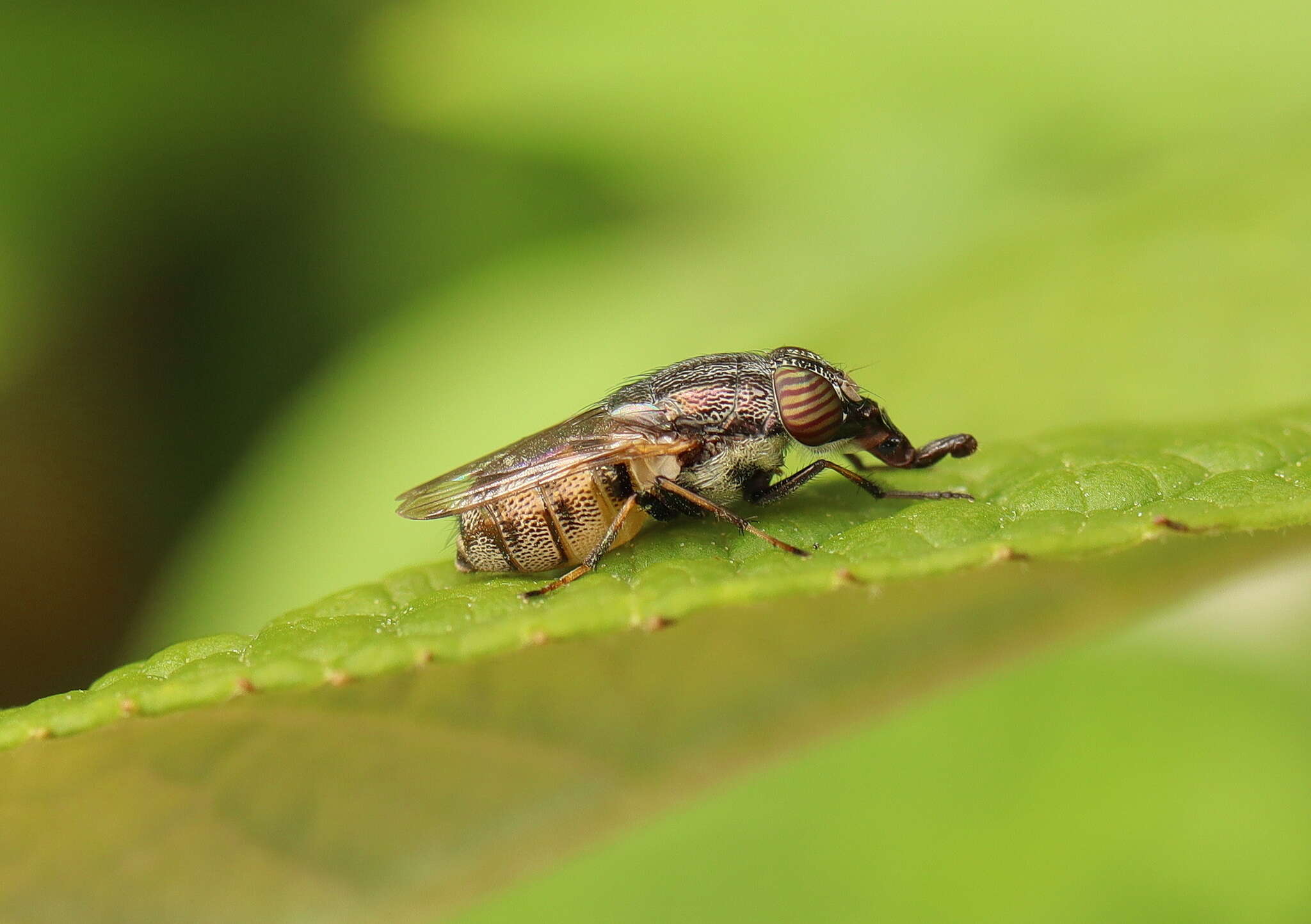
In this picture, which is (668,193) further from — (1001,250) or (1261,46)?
(1261,46)

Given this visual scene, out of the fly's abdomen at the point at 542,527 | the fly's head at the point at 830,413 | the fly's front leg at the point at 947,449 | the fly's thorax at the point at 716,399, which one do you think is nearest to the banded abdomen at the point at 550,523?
the fly's abdomen at the point at 542,527

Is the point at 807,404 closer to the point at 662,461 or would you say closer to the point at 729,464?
the point at 729,464

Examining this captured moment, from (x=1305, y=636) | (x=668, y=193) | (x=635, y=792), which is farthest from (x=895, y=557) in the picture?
(x=668, y=193)

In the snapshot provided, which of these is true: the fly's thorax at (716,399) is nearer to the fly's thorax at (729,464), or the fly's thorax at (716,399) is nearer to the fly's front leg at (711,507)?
the fly's thorax at (729,464)

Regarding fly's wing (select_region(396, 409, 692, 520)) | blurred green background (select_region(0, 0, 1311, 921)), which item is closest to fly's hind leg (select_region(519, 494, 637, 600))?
fly's wing (select_region(396, 409, 692, 520))

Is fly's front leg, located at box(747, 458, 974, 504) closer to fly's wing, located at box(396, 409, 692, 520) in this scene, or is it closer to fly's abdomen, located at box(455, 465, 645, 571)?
fly's wing, located at box(396, 409, 692, 520)

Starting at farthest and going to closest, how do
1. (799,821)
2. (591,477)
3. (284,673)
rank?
(591,477) < (799,821) < (284,673)

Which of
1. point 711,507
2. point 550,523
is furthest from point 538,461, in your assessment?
point 711,507
